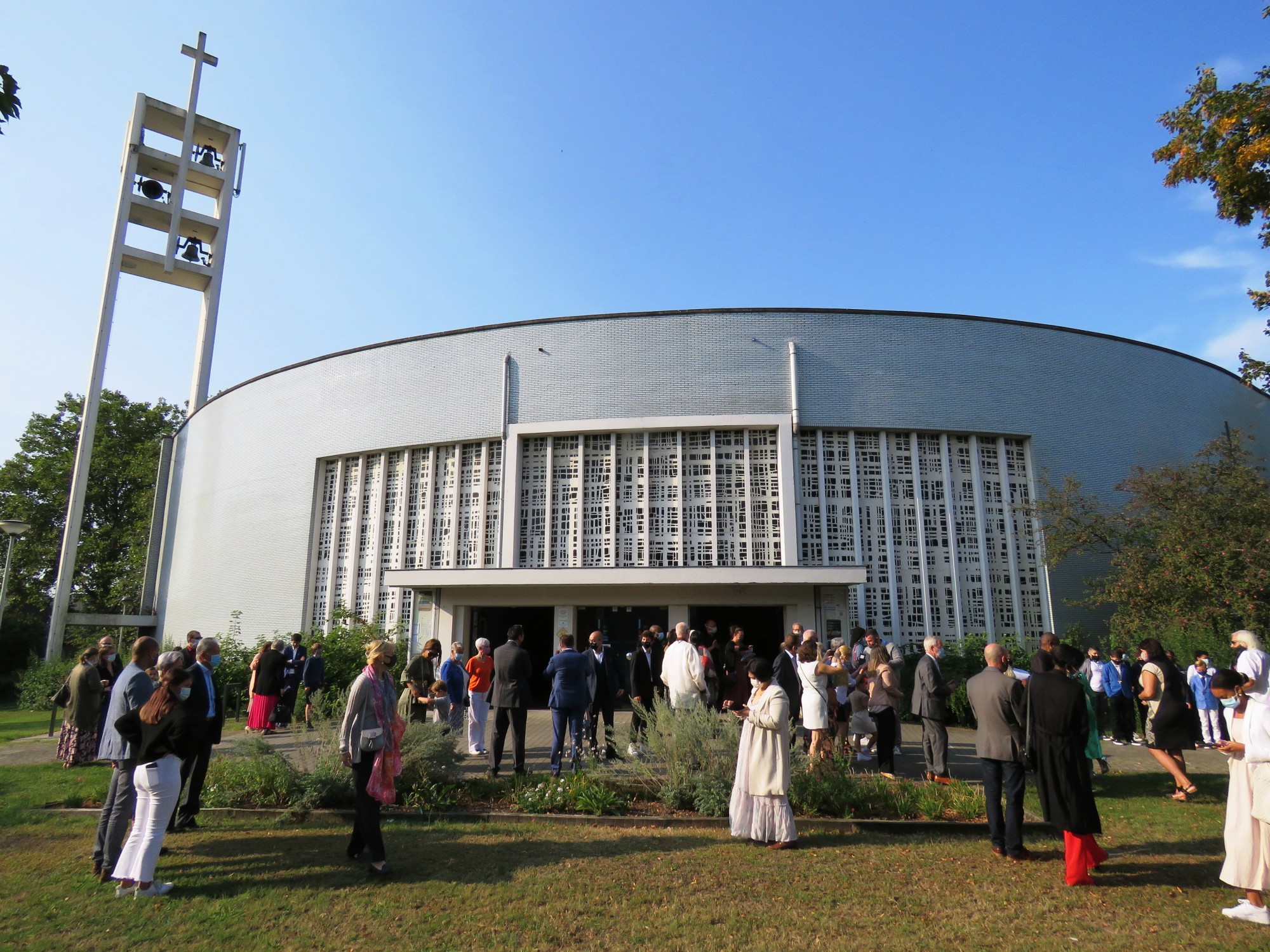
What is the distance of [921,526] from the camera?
17969 millimetres

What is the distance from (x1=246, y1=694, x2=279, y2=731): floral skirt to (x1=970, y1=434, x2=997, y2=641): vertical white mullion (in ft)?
47.8

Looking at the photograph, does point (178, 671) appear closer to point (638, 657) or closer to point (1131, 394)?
point (638, 657)

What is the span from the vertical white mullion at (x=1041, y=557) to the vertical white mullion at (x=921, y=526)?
2566mm

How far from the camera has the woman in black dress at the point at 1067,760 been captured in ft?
17.5

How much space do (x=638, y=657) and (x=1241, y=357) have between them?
1520 centimetres

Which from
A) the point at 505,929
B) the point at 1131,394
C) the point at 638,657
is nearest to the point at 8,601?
the point at 638,657

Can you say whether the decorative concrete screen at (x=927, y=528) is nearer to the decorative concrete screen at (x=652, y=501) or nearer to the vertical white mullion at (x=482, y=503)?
the decorative concrete screen at (x=652, y=501)

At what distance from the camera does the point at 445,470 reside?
2023cm

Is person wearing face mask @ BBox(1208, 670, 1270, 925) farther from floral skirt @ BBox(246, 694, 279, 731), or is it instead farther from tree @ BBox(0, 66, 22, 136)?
floral skirt @ BBox(246, 694, 279, 731)

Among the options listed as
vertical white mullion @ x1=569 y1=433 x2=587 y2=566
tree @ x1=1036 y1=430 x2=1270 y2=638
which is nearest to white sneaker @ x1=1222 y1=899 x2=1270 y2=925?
tree @ x1=1036 y1=430 x2=1270 y2=638

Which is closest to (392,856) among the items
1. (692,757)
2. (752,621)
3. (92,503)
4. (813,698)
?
(692,757)

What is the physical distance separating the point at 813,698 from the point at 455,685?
4.57 m

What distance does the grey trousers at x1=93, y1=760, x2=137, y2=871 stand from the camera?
217 inches

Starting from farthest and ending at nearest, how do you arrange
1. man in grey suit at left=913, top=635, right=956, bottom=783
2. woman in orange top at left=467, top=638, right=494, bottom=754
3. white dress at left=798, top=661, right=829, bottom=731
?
woman in orange top at left=467, top=638, right=494, bottom=754 < man in grey suit at left=913, top=635, right=956, bottom=783 < white dress at left=798, top=661, right=829, bottom=731
